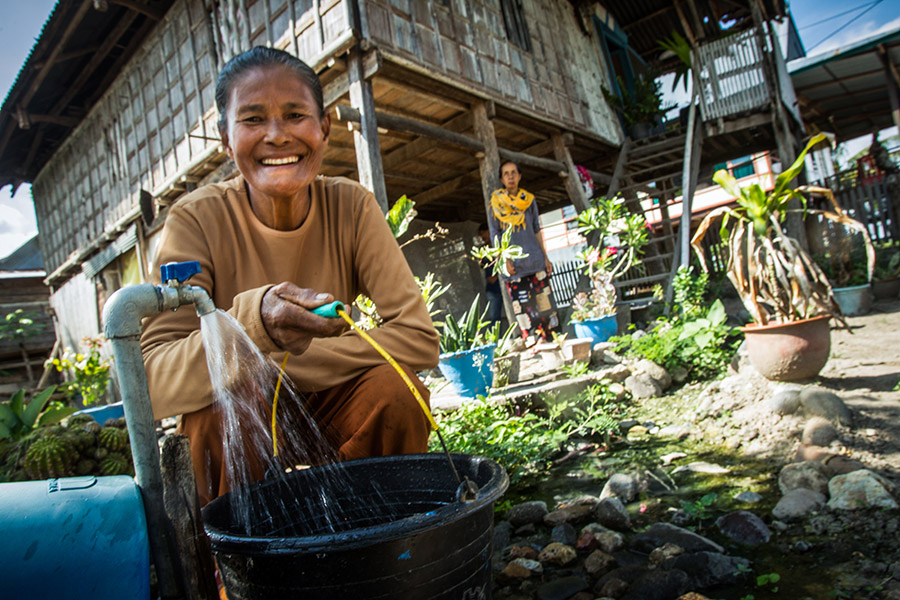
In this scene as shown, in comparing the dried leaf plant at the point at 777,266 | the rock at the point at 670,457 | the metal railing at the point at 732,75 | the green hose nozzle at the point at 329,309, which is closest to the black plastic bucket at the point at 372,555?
the green hose nozzle at the point at 329,309

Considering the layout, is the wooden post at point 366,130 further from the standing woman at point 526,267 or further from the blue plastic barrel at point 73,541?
the blue plastic barrel at point 73,541

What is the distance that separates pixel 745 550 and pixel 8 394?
52.2 ft

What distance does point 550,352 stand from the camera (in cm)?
502

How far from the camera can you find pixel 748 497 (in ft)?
7.02

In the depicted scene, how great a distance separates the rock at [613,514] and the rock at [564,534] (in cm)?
13

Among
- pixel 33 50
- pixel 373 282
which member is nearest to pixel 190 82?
pixel 33 50

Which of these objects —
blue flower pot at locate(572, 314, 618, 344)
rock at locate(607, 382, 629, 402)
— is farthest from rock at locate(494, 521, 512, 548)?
blue flower pot at locate(572, 314, 618, 344)

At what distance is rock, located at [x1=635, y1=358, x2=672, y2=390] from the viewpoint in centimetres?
421

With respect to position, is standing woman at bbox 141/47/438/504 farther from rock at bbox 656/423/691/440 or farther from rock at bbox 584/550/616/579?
rock at bbox 656/423/691/440

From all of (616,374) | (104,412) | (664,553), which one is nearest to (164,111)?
(104,412)

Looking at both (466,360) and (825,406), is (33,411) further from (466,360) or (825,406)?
(825,406)

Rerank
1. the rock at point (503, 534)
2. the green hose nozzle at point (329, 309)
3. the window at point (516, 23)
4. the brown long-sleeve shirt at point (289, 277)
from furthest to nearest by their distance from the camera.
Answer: the window at point (516, 23), the rock at point (503, 534), the brown long-sleeve shirt at point (289, 277), the green hose nozzle at point (329, 309)

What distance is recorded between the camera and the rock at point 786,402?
9.30 feet

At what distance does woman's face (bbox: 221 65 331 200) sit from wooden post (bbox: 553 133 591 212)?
654 cm
